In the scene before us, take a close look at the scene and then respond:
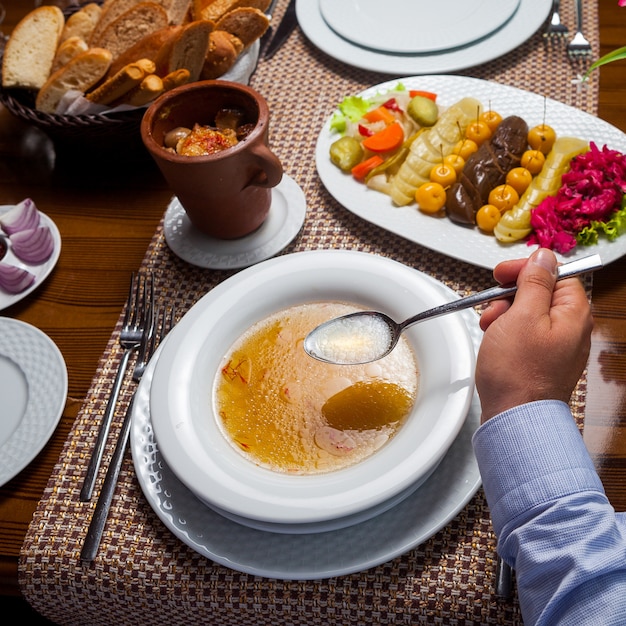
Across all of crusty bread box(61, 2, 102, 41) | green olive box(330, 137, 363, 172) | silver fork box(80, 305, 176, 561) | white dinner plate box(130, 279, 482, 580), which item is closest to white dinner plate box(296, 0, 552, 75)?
green olive box(330, 137, 363, 172)

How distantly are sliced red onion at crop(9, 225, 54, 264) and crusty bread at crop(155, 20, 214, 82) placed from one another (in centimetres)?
40

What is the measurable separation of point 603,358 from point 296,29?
3.70 ft

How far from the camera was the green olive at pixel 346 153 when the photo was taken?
1280mm

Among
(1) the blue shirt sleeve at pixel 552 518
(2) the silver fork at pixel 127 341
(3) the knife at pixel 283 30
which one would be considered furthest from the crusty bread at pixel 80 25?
(1) the blue shirt sleeve at pixel 552 518

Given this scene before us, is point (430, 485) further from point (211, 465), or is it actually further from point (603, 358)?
point (603, 358)

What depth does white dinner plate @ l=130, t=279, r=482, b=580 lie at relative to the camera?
78 cm

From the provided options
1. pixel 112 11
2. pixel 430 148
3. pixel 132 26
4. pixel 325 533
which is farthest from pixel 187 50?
pixel 325 533

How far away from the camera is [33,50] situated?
1.40 meters

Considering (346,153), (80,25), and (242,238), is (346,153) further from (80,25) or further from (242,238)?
(80,25)

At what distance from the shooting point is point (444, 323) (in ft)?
2.91

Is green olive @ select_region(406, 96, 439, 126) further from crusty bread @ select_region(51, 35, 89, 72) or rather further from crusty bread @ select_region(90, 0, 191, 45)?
crusty bread @ select_region(51, 35, 89, 72)

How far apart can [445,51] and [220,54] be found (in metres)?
0.50

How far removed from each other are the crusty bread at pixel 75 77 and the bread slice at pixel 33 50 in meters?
0.05

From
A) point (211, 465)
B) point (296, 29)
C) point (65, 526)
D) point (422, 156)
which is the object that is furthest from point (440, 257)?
point (296, 29)
